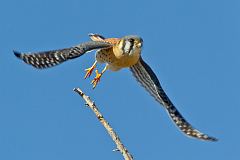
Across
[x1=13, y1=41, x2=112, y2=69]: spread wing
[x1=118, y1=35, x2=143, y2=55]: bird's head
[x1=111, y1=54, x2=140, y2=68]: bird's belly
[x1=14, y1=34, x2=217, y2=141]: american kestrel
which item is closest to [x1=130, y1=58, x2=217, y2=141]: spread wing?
[x1=14, y1=34, x2=217, y2=141]: american kestrel

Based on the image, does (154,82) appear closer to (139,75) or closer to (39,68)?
(139,75)

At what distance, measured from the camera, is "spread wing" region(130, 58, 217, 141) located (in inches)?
336

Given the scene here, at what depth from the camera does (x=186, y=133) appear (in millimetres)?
8516

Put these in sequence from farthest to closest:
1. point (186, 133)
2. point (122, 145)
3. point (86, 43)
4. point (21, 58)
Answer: point (86, 43) → point (186, 133) → point (21, 58) → point (122, 145)

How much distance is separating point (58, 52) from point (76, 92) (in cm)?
128

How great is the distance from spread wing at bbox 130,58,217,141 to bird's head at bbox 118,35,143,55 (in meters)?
0.40

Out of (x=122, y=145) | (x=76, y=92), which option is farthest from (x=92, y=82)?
(x=122, y=145)

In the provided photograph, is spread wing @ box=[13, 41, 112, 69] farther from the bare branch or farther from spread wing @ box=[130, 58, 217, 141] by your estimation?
spread wing @ box=[130, 58, 217, 141]

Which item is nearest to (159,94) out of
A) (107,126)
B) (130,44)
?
(130,44)

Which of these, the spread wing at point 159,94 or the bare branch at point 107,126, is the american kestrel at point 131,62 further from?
the bare branch at point 107,126

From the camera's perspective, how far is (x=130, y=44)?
33.7 feet

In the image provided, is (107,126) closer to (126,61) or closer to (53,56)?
(53,56)

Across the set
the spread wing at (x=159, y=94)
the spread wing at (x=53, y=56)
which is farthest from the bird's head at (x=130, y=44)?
the spread wing at (x=53, y=56)

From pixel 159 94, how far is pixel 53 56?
2098 mm
